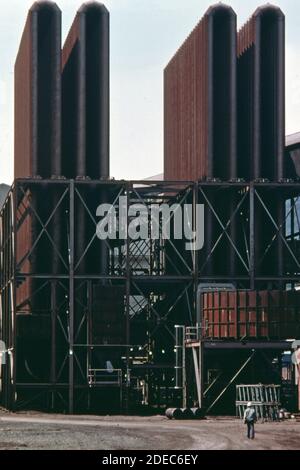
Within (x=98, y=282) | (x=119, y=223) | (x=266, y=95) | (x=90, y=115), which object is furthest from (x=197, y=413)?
(x=266, y=95)

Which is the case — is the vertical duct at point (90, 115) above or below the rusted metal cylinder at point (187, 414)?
above

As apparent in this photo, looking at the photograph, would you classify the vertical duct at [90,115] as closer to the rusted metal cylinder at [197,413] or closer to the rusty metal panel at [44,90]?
the rusty metal panel at [44,90]

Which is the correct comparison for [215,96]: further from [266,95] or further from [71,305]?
[71,305]

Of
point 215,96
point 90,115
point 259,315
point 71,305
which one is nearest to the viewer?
point 259,315

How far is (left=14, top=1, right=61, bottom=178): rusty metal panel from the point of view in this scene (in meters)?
73.4

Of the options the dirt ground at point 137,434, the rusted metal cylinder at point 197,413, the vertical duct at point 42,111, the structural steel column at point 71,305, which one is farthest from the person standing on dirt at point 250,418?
the vertical duct at point 42,111

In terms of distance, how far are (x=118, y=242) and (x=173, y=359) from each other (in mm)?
9190

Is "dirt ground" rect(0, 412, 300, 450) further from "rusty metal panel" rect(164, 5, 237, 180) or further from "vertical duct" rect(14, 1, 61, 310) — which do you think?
"rusty metal panel" rect(164, 5, 237, 180)

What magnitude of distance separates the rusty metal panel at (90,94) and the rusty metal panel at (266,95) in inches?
353

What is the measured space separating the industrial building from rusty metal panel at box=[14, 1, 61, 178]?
61 mm

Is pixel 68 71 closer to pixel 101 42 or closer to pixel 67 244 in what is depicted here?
pixel 101 42

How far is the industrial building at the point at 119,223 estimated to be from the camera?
231 ft

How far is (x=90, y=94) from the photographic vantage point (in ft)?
244

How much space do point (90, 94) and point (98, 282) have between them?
1156 cm
